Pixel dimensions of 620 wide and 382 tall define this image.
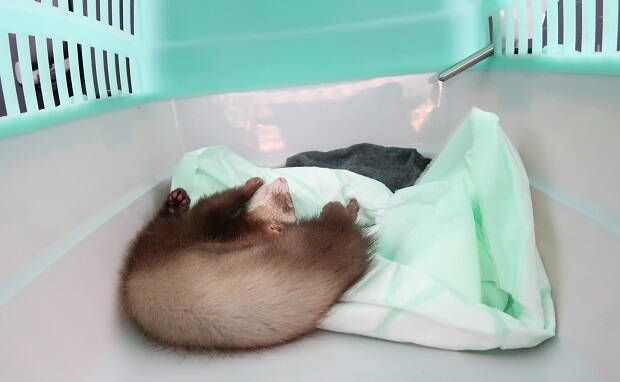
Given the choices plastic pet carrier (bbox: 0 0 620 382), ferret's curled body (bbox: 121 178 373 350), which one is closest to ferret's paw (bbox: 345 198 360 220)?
plastic pet carrier (bbox: 0 0 620 382)

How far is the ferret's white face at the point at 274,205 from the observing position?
1.00 metres

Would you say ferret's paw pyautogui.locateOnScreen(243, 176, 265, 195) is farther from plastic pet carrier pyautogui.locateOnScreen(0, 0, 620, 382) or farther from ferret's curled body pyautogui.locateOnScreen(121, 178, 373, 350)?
ferret's curled body pyautogui.locateOnScreen(121, 178, 373, 350)

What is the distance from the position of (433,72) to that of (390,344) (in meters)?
0.82

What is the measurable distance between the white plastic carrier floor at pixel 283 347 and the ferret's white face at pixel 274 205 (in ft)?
0.74

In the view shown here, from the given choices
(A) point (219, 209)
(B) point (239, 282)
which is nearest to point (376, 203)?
(A) point (219, 209)

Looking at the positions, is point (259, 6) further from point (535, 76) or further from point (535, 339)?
point (535, 339)

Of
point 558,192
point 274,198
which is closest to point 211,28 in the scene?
point 274,198

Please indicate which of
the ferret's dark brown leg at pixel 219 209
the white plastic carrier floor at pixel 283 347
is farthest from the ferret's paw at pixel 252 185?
the white plastic carrier floor at pixel 283 347

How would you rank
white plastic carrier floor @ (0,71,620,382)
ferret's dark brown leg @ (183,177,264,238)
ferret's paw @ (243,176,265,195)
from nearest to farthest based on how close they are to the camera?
white plastic carrier floor @ (0,71,620,382)
ferret's dark brown leg @ (183,177,264,238)
ferret's paw @ (243,176,265,195)

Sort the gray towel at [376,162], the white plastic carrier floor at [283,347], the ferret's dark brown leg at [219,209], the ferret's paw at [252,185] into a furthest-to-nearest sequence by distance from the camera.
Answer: the gray towel at [376,162] < the ferret's paw at [252,185] < the ferret's dark brown leg at [219,209] < the white plastic carrier floor at [283,347]

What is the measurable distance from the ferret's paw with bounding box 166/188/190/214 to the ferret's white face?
5.3 inches

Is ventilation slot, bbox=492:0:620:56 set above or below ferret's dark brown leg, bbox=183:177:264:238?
above

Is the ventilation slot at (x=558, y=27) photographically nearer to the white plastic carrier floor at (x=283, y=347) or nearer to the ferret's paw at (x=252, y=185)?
the white plastic carrier floor at (x=283, y=347)

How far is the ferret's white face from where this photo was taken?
1.00m
